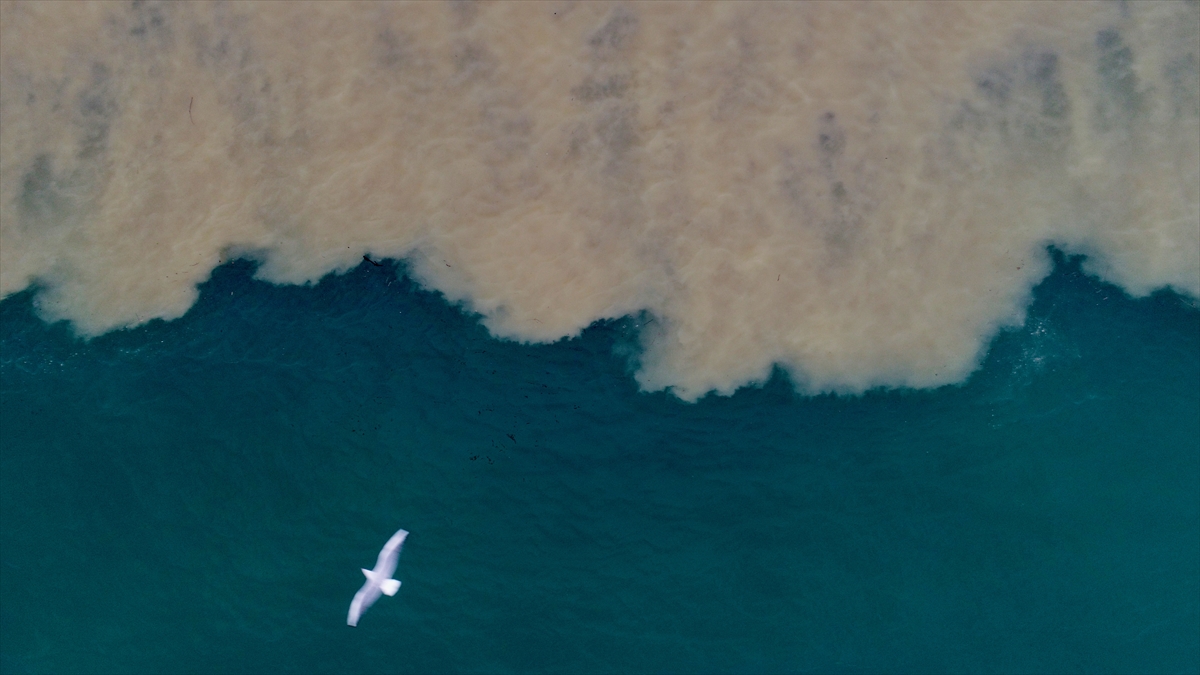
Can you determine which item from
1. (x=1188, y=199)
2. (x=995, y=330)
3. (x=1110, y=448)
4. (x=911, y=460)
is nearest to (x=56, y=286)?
(x=911, y=460)

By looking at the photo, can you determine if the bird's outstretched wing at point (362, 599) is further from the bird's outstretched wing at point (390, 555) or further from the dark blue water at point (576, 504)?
the dark blue water at point (576, 504)

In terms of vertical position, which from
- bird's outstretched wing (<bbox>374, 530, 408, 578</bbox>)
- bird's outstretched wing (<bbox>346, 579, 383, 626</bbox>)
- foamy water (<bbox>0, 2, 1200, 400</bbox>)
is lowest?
bird's outstretched wing (<bbox>346, 579, 383, 626</bbox>)

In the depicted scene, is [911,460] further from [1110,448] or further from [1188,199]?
[1188,199]

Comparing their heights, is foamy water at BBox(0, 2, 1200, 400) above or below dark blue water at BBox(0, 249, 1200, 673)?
above

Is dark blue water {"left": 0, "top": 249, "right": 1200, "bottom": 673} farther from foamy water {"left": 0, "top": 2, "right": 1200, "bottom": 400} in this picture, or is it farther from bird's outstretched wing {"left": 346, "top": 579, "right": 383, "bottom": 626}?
foamy water {"left": 0, "top": 2, "right": 1200, "bottom": 400}

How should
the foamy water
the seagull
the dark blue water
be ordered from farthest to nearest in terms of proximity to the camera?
the foamy water → the dark blue water → the seagull

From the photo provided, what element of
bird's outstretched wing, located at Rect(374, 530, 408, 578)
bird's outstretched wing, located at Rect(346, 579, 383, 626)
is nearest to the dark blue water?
bird's outstretched wing, located at Rect(374, 530, 408, 578)

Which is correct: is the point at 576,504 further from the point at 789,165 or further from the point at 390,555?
the point at 789,165
